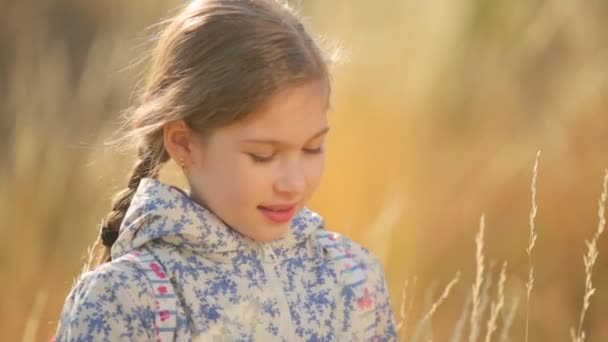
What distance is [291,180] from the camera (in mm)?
2545

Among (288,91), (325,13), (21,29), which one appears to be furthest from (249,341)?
(21,29)

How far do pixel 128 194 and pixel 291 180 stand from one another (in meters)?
0.39

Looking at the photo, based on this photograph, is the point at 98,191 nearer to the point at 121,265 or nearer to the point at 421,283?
the point at 421,283

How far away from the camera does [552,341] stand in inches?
160

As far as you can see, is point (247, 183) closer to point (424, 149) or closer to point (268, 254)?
point (268, 254)

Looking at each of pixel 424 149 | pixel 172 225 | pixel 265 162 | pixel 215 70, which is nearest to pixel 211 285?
pixel 172 225

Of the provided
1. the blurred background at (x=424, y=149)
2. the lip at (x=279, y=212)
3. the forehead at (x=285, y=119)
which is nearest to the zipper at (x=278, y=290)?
the lip at (x=279, y=212)

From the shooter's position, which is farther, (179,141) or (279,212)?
(179,141)

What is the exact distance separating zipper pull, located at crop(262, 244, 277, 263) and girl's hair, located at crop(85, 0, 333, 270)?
227 millimetres

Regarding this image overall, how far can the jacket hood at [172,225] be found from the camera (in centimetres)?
260

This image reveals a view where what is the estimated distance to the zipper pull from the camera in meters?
2.69

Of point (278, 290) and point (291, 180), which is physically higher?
point (291, 180)

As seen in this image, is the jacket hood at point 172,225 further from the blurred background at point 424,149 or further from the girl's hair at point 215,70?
the blurred background at point 424,149

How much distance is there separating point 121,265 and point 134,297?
68 millimetres
